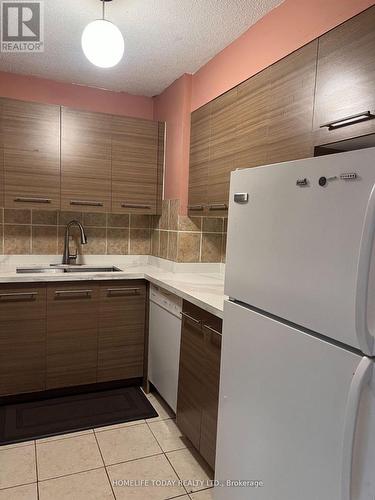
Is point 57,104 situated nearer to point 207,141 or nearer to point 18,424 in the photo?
point 207,141

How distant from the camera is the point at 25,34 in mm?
2137

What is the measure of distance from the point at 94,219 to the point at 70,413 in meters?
1.51

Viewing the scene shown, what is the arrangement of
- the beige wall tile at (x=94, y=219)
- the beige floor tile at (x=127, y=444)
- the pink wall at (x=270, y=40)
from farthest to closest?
the beige wall tile at (x=94, y=219) → the beige floor tile at (x=127, y=444) → the pink wall at (x=270, y=40)

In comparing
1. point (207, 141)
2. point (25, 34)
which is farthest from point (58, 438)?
point (25, 34)

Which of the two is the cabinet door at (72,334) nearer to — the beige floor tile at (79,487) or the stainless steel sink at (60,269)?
the stainless steel sink at (60,269)

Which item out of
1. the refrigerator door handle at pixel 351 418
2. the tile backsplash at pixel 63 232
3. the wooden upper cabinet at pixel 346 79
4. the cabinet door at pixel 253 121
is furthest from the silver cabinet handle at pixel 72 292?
A: the refrigerator door handle at pixel 351 418

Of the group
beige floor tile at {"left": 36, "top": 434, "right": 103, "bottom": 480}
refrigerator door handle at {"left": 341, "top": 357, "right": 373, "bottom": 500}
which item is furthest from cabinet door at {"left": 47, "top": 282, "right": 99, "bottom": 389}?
refrigerator door handle at {"left": 341, "top": 357, "right": 373, "bottom": 500}

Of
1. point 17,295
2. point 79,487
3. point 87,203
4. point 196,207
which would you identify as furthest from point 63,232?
point 79,487

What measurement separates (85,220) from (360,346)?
255 cm

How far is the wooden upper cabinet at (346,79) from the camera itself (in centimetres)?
123

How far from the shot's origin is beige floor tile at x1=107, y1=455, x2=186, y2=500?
66.3 inches

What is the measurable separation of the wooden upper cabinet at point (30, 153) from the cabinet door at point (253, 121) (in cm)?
141

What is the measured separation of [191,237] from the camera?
9.01 feet

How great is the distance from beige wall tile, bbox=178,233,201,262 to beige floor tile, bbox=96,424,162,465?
1.18 m
